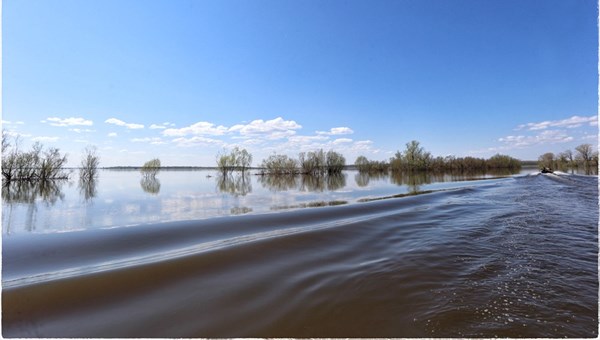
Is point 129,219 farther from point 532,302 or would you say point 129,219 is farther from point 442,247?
point 532,302

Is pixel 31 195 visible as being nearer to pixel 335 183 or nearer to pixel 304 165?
pixel 335 183

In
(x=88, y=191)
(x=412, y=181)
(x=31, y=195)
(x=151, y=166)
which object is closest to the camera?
(x=31, y=195)

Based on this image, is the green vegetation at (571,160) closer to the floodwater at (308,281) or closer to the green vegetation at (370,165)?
the green vegetation at (370,165)

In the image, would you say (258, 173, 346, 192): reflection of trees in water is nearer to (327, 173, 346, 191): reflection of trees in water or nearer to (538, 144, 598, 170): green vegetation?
(327, 173, 346, 191): reflection of trees in water

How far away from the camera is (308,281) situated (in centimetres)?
498

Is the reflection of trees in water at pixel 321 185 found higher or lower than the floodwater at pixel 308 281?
higher

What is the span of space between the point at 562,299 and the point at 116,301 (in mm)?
6296

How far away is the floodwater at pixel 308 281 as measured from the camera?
3.75 metres

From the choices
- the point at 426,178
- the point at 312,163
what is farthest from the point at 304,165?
the point at 426,178

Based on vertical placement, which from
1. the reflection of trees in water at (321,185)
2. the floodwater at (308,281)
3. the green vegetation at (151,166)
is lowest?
the floodwater at (308,281)

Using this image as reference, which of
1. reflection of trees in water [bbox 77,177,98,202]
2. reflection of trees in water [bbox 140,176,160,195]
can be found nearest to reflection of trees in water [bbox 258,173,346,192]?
reflection of trees in water [bbox 140,176,160,195]

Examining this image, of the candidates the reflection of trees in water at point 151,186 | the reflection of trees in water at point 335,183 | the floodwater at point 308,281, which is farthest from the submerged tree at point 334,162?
the floodwater at point 308,281

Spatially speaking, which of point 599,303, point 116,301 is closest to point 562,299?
point 599,303

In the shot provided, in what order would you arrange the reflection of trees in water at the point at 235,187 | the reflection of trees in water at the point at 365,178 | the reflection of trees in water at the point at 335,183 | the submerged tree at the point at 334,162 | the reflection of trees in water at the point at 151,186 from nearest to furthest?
the reflection of trees in water at the point at 151,186 < the reflection of trees in water at the point at 235,187 < the reflection of trees in water at the point at 335,183 < the reflection of trees in water at the point at 365,178 < the submerged tree at the point at 334,162
